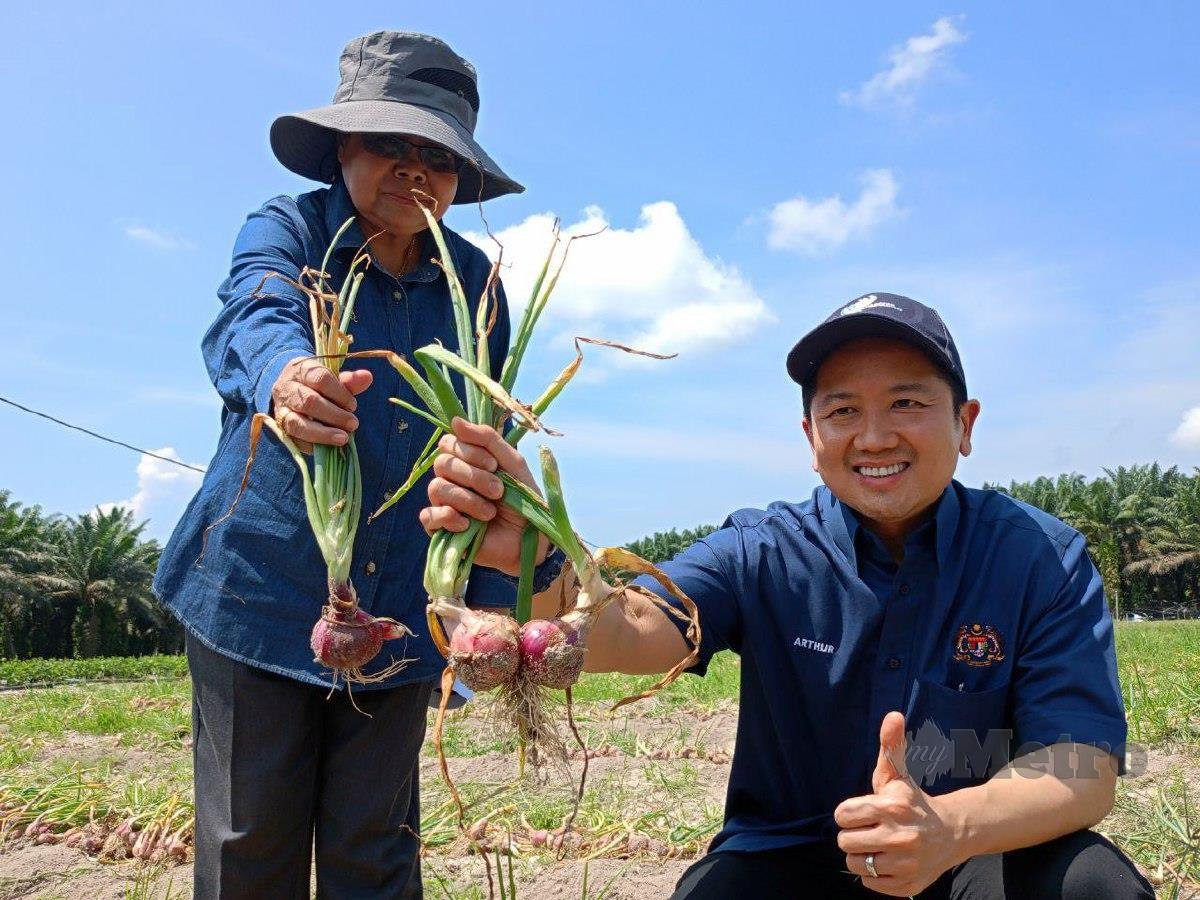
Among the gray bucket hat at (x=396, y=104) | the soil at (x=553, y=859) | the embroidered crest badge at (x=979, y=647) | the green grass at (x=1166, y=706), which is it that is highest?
the gray bucket hat at (x=396, y=104)

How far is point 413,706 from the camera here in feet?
6.17

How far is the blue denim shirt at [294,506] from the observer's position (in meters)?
1.72

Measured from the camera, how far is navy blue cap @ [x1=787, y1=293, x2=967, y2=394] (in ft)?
5.34

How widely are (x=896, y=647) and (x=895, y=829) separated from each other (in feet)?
1.41

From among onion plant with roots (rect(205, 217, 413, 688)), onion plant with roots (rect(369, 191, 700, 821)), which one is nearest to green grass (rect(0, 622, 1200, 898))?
onion plant with roots (rect(369, 191, 700, 821))

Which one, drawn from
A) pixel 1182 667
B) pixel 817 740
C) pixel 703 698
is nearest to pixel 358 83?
pixel 817 740

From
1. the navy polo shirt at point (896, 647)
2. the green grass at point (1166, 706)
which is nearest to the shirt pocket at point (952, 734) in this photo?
the navy polo shirt at point (896, 647)

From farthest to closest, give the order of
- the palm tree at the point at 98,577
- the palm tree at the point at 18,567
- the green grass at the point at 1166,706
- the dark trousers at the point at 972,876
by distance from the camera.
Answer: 1. the palm tree at the point at 98,577
2. the palm tree at the point at 18,567
3. the green grass at the point at 1166,706
4. the dark trousers at the point at 972,876

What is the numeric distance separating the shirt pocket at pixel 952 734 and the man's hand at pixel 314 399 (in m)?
1.10

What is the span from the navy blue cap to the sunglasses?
75cm

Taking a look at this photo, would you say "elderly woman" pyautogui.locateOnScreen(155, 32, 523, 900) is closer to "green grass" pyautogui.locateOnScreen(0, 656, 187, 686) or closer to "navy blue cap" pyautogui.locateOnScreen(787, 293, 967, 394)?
"navy blue cap" pyautogui.locateOnScreen(787, 293, 967, 394)

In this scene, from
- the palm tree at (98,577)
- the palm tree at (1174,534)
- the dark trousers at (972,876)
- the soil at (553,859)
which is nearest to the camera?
the dark trousers at (972,876)

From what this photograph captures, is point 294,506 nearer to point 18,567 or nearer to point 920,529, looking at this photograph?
point 920,529

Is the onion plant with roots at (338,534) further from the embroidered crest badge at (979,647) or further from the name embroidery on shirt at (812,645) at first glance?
the embroidered crest badge at (979,647)
